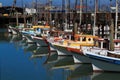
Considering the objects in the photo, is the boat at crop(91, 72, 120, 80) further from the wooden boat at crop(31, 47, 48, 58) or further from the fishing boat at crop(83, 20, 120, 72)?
the wooden boat at crop(31, 47, 48, 58)

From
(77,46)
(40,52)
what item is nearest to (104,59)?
(77,46)

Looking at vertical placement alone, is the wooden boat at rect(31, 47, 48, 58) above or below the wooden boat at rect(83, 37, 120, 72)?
below

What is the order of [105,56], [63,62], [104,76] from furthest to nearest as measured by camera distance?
[63,62] < [104,76] < [105,56]

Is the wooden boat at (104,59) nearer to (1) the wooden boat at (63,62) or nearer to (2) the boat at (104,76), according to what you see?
(2) the boat at (104,76)

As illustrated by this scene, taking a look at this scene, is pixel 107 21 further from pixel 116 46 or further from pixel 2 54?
pixel 116 46

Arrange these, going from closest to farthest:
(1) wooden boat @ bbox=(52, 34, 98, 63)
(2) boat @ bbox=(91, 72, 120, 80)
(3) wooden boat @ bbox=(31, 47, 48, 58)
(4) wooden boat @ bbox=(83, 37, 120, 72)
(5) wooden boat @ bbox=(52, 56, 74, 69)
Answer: (4) wooden boat @ bbox=(83, 37, 120, 72)
(2) boat @ bbox=(91, 72, 120, 80)
(1) wooden boat @ bbox=(52, 34, 98, 63)
(5) wooden boat @ bbox=(52, 56, 74, 69)
(3) wooden boat @ bbox=(31, 47, 48, 58)

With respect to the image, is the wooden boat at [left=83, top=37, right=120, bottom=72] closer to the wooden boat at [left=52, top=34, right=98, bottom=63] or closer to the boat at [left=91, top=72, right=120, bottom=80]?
the boat at [left=91, top=72, right=120, bottom=80]

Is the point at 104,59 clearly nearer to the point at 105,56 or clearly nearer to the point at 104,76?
the point at 105,56

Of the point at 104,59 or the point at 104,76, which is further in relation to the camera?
the point at 104,76

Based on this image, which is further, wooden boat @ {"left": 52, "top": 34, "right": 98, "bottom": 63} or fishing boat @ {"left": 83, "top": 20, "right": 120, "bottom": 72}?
wooden boat @ {"left": 52, "top": 34, "right": 98, "bottom": 63}

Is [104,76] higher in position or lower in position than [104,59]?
lower

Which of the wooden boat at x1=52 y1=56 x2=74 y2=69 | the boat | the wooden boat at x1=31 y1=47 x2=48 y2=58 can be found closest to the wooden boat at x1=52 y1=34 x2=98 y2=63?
the wooden boat at x1=52 y1=56 x2=74 y2=69

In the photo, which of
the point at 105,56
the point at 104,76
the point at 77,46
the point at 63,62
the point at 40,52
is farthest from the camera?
the point at 40,52

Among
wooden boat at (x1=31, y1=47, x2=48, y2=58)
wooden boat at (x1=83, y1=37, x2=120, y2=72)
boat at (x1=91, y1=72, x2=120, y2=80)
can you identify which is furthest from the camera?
wooden boat at (x1=31, y1=47, x2=48, y2=58)
